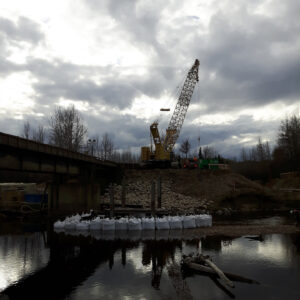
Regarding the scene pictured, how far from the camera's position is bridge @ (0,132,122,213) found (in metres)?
25.5

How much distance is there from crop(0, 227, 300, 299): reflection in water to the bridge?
7298mm

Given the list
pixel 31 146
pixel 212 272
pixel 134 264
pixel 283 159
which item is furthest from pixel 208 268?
pixel 283 159

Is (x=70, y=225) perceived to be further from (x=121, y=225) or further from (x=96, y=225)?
(x=121, y=225)

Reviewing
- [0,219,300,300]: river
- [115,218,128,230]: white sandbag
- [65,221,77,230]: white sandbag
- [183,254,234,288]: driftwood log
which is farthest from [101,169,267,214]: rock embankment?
[183,254,234,288]: driftwood log

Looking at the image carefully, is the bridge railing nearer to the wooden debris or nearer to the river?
the river

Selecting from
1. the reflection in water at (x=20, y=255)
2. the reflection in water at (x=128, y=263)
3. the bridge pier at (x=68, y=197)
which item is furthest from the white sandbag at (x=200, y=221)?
the bridge pier at (x=68, y=197)

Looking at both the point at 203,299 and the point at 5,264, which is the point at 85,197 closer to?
the point at 5,264

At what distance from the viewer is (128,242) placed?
915 inches

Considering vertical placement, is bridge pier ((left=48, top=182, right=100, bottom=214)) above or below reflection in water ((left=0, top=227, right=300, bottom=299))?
above

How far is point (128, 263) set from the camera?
17.4 meters

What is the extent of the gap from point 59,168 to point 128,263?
2130 centimetres

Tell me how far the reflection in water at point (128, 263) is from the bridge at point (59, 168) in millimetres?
7298

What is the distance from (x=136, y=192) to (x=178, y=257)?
3324cm

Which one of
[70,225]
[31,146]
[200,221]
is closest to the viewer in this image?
[31,146]
